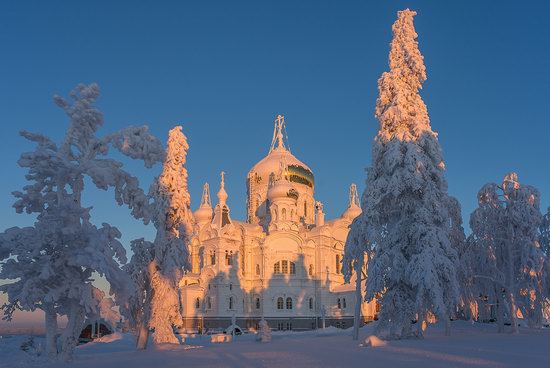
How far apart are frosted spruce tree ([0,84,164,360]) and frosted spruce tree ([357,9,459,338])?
12.7 metres

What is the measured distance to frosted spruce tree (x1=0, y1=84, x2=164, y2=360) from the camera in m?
17.5

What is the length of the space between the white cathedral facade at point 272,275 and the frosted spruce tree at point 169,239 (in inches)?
1123

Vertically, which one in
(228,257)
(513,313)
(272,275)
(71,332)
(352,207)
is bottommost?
(513,313)

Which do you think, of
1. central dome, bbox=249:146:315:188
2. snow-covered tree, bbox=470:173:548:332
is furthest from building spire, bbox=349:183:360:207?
snow-covered tree, bbox=470:173:548:332

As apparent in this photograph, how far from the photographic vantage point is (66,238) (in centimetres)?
1806

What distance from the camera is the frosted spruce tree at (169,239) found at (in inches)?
1032

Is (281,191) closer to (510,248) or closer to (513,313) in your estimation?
(510,248)

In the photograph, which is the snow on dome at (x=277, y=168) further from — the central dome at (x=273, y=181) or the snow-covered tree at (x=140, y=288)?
the snow-covered tree at (x=140, y=288)

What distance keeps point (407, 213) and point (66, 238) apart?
16.2 m

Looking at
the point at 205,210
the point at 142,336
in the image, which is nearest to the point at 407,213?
the point at 142,336

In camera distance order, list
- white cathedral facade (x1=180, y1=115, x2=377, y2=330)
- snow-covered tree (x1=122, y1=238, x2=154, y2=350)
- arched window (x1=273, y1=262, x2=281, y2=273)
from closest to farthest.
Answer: snow-covered tree (x1=122, y1=238, x2=154, y2=350) → white cathedral facade (x1=180, y1=115, x2=377, y2=330) → arched window (x1=273, y1=262, x2=281, y2=273)

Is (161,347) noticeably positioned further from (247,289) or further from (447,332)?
(247,289)

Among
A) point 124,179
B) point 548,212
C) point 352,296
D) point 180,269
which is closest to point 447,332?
point 548,212

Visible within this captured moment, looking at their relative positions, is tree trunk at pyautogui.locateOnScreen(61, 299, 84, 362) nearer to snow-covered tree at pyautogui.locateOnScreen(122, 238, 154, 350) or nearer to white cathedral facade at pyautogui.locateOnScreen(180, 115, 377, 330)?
snow-covered tree at pyautogui.locateOnScreen(122, 238, 154, 350)
